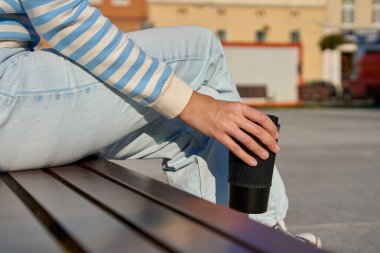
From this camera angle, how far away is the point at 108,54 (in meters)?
1.35

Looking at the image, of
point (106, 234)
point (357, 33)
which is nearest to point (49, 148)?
point (106, 234)

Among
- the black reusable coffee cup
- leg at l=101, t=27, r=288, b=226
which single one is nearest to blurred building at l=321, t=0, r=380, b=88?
leg at l=101, t=27, r=288, b=226

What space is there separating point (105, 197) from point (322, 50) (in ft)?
116

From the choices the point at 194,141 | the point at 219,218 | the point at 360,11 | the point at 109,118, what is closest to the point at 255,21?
the point at 360,11

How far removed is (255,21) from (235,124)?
116 ft

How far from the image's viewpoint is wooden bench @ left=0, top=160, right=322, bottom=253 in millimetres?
752

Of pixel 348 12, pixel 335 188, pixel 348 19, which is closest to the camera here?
Result: pixel 335 188

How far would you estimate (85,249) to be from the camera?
29.4 inches

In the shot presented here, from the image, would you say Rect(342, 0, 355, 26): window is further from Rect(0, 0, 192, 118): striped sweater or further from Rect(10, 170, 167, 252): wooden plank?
Rect(10, 170, 167, 252): wooden plank

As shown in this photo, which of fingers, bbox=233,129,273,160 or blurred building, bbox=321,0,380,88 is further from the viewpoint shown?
blurred building, bbox=321,0,380,88

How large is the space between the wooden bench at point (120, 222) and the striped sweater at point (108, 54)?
0.19 meters

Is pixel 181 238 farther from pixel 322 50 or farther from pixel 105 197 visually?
pixel 322 50

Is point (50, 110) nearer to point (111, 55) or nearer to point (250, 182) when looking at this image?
point (111, 55)

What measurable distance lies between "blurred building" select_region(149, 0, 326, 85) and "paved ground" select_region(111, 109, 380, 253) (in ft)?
90.9
